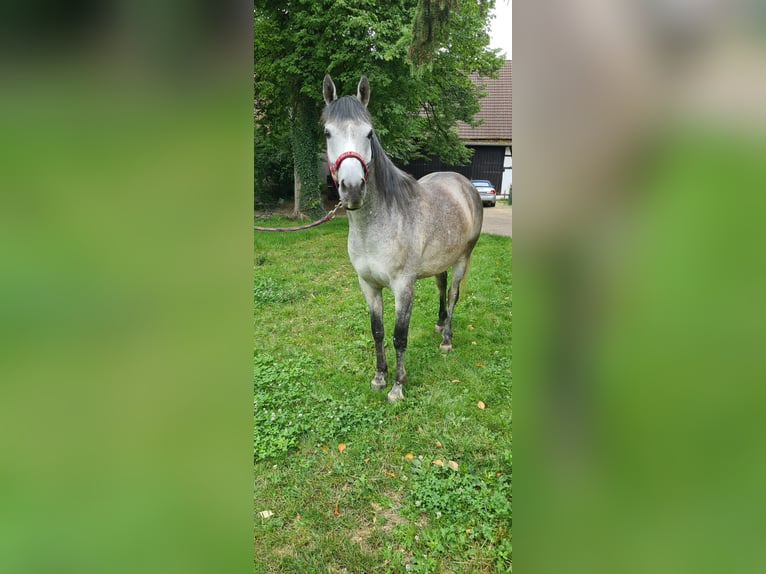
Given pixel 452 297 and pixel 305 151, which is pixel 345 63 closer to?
pixel 305 151

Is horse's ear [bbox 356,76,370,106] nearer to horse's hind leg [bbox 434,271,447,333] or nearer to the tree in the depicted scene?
horse's hind leg [bbox 434,271,447,333]

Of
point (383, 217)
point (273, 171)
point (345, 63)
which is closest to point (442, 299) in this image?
point (383, 217)

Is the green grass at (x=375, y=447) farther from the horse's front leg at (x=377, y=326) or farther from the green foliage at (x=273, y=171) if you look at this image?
the green foliage at (x=273, y=171)

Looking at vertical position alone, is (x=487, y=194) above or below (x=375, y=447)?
above

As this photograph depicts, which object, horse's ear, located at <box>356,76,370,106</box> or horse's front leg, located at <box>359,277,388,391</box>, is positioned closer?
horse's ear, located at <box>356,76,370,106</box>

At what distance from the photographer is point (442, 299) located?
500cm

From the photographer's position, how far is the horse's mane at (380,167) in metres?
2.67

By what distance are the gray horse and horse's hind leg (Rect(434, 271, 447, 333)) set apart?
0.82m

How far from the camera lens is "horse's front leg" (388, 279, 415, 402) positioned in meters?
3.48

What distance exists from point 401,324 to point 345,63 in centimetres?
856
